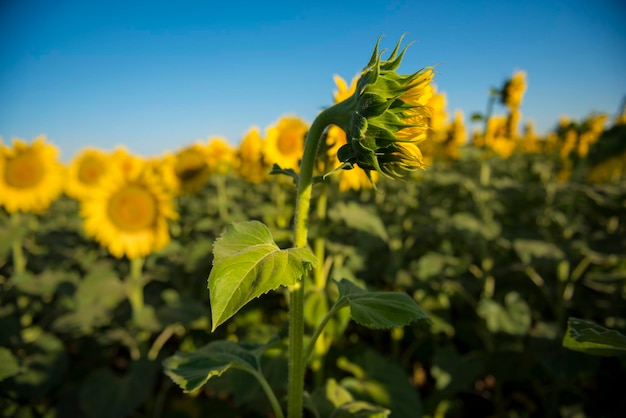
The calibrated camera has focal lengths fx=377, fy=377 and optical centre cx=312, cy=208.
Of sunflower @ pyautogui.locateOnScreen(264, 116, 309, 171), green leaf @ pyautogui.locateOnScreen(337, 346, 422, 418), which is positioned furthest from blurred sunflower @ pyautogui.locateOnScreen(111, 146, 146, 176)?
green leaf @ pyautogui.locateOnScreen(337, 346, 422, 418)

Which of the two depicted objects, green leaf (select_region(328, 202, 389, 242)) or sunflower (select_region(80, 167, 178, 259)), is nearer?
green leaf (select_region(328, 202, 389, 242))

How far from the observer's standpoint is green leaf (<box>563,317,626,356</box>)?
31.6 inches

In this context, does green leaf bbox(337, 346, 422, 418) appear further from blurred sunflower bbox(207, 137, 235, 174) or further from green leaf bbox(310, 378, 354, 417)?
blurred sunflower bbox(207, 137, 235, 174)

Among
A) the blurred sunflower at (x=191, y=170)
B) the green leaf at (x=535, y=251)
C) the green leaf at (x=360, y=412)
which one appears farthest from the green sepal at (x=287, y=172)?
the blurred sunflower at (x=191, y=170)

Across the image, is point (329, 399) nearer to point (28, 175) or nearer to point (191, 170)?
point (191, 170)

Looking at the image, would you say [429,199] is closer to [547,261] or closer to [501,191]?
[501,191]

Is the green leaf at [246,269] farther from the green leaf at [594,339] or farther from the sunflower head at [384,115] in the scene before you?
the green leaf at [594,339]

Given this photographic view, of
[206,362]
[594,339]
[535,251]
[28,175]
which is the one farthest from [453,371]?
[28,175]

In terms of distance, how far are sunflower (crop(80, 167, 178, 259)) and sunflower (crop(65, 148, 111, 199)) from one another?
142 centimetres

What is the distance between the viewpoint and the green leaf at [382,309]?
0.88 meters

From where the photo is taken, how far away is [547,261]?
8.03 ft

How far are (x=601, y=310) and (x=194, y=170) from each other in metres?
3.86

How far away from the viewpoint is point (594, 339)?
0.82 metres

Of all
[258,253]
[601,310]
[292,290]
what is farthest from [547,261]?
[258,253]
